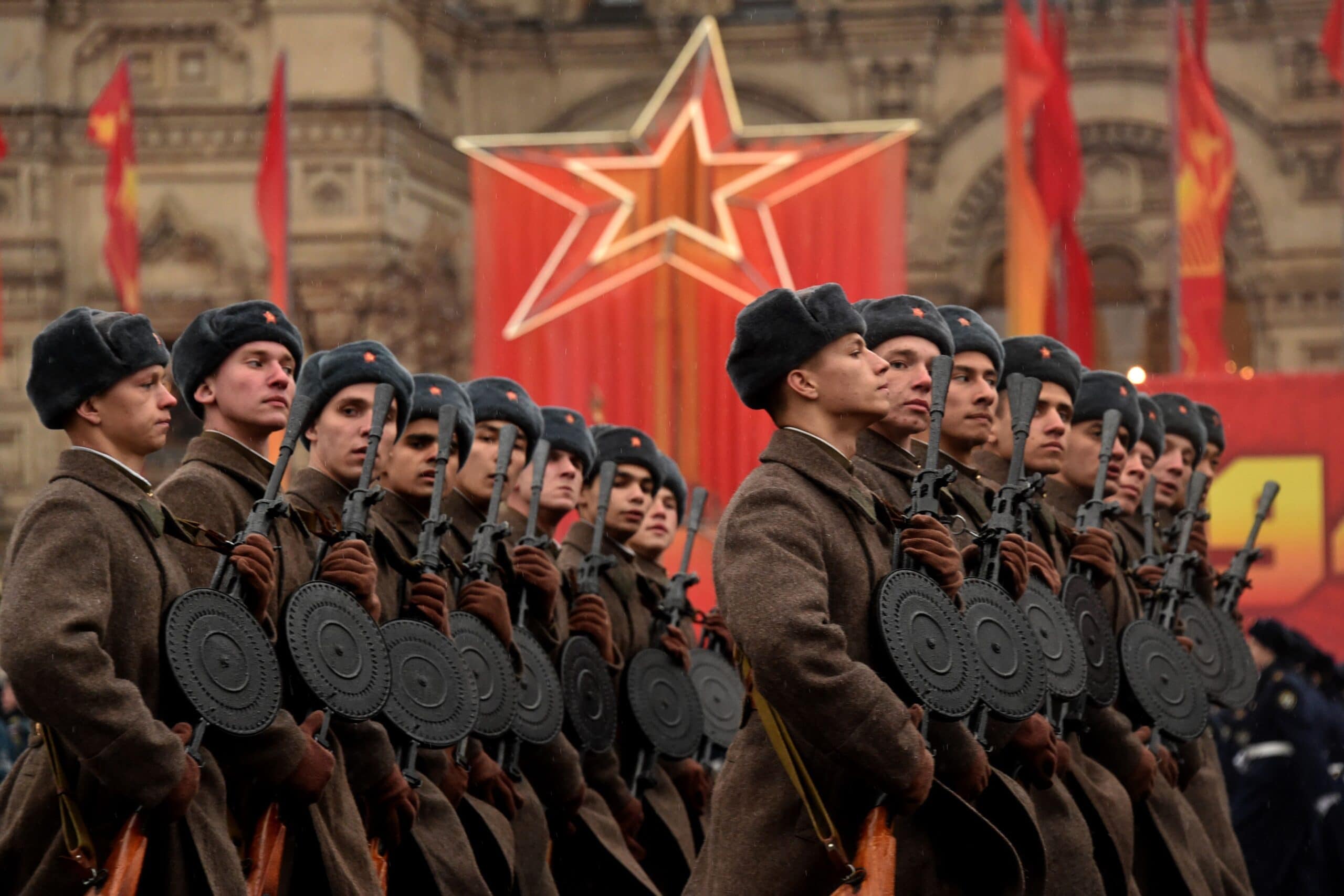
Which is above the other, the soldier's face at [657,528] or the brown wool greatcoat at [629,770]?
the soldier's face at [657,528]

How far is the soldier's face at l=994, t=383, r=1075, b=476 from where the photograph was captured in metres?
6.18

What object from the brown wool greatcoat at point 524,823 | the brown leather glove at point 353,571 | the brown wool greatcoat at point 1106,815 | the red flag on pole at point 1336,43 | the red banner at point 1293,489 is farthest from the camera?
the red flag on pole at point 1336,43

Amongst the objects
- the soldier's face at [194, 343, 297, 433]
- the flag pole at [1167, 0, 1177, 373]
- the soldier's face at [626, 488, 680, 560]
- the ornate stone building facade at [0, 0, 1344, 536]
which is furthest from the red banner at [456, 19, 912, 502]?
the soldier's face at [194, 343, 297, 433]

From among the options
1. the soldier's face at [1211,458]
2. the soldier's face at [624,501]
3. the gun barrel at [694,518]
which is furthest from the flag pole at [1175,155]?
the soldier's face at [624,501]

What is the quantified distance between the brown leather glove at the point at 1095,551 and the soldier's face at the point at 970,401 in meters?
0.55

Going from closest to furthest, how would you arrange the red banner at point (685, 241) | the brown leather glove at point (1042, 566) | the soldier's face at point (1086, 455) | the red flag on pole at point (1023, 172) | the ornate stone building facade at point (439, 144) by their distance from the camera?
the brown leather glove at point (1042, 566), the soldier's face at point (1086, 455), the red banner at point (685, 241), the red flag on pole at point (1023, 172), the ornate stone building facade at point (439, 144)

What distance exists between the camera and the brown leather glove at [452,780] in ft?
18.6

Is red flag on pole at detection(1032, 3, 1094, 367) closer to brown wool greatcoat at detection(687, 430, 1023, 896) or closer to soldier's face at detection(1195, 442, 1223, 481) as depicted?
soldier's face at detection(1195, 442, 1223, 481)

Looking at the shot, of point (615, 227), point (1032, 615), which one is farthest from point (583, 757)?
point (615, 227)

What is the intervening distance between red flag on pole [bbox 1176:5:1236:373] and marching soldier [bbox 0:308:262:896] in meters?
13.9

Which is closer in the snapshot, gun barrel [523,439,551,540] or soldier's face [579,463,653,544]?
gun barrel [523,439,551,540]

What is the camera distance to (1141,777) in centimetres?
586

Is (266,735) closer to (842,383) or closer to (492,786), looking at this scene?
(842,383)

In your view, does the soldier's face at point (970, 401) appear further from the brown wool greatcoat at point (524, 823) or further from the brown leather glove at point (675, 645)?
the brown leather glove at point (675, 645)
